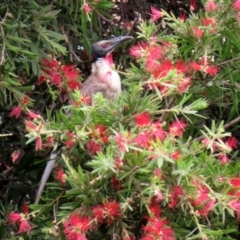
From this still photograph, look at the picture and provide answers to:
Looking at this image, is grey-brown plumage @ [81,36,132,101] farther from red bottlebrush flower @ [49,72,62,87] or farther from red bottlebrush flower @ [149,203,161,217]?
red bottlebrush flower @ [149,203,161,217]

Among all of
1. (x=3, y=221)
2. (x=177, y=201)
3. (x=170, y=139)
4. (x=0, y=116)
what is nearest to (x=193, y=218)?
(x=177, y=201)

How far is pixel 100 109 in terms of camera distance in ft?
10.4

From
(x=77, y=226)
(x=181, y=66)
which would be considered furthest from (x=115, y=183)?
(x=181, y=66)

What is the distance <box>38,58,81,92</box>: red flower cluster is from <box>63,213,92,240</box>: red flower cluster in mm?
1287

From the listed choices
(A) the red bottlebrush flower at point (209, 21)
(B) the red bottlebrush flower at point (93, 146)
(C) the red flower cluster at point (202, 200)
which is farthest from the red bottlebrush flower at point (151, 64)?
(C) the red flower cluster at point (202, 200)

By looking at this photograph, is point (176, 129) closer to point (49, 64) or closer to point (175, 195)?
point (175, 195)

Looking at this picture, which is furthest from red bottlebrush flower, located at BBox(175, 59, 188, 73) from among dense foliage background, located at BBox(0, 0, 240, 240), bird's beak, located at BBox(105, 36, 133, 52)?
bird's beak, located at BBox(105, 36, 133, 52)

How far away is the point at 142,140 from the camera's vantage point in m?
2.90

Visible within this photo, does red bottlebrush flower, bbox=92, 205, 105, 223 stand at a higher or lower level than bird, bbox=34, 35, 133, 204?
higher

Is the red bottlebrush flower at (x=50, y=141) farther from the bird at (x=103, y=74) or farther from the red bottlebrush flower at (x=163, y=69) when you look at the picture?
the bird at (x=103, y=74)

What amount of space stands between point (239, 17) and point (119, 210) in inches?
35.3

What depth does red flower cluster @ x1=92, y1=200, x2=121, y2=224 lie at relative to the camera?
3.03 meters

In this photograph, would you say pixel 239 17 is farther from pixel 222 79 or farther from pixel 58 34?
pixel 58 34

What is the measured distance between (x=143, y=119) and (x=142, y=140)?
0.43 feet
